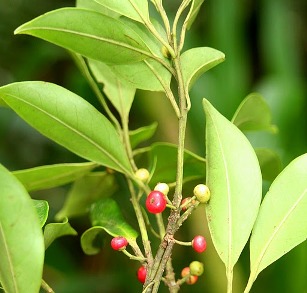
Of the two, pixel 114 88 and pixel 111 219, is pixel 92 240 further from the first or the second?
pixel 114 88

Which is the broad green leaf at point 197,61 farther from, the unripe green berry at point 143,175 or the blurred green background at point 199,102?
the blurred green background at point 199,102

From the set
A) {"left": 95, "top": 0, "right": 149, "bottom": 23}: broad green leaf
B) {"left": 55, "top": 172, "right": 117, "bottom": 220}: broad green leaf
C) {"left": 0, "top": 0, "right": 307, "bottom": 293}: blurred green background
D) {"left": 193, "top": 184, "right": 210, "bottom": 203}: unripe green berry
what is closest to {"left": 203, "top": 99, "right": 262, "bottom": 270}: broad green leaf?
{"left": 193, "top": 184, "right": 210, "bottom": 203}: unripe green berry

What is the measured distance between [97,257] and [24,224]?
1172 millimetres

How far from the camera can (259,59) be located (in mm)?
2148

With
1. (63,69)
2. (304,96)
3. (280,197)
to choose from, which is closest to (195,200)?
(280,197)

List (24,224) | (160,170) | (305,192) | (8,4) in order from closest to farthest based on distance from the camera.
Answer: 1. (24,224)
2. (305,192)
3. (160,170)
4. (8,4)

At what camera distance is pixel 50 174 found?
73 centimetres

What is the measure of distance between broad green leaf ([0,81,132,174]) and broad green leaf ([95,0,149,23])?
9 cm

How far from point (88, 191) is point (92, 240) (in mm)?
147

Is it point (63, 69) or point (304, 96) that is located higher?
point (304, 96)

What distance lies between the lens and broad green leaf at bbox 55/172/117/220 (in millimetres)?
818

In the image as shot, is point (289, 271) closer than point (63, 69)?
Yes

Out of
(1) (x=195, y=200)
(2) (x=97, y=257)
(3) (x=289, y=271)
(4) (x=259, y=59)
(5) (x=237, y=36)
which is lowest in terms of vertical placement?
(2) (x=97, y=257)

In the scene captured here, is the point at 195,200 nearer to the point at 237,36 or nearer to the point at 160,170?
the point at 160,170
